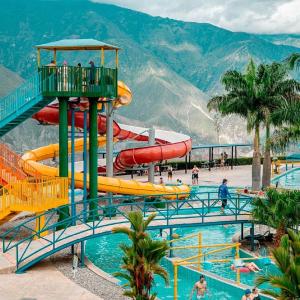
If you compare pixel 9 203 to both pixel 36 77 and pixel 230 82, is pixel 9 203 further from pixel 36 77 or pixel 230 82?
pixel 230 82

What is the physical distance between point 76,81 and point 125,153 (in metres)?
12.6

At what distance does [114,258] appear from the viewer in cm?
2427

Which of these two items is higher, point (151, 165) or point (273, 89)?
point (273, 89)

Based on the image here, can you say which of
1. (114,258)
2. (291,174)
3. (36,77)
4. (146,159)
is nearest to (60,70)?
(36,77)

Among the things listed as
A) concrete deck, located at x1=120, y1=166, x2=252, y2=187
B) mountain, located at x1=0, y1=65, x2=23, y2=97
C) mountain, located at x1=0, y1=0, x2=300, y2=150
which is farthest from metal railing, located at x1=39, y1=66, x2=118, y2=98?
mountain, located at x1=0, y1=65, x2=23, y2=97

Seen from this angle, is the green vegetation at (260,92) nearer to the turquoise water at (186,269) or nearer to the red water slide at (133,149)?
the red water slide at (133,149)

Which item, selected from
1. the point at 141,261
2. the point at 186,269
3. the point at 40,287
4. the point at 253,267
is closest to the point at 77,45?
the point at 186,269

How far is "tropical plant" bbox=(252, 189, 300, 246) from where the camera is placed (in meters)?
22.9

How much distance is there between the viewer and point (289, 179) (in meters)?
53.0

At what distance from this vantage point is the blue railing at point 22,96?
25.9 m

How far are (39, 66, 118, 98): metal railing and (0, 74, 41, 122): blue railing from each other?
33 centimetres

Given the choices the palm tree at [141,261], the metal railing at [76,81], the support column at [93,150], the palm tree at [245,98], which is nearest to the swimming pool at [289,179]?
the palm tree at [245,98]

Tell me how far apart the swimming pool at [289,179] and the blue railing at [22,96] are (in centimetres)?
2435

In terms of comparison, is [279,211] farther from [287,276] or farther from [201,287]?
[287,276]
